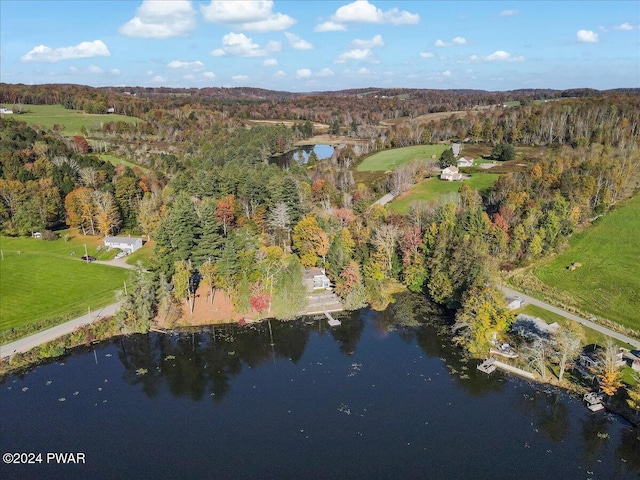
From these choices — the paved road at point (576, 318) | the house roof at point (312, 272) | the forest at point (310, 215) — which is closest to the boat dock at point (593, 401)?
the forest at point (310, 215)

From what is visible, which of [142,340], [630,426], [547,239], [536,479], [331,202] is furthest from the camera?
[331,202]

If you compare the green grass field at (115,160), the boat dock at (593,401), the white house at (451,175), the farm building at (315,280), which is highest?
the green grass field at (115,160)

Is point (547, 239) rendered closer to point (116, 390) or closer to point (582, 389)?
point (582, 389)

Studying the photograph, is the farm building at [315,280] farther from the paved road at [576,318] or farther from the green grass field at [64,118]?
the green grass field at [64,118]

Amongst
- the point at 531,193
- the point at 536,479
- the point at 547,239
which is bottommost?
the point at 536,479

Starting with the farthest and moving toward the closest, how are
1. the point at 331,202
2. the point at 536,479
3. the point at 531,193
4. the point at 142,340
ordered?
the point at 331,202 < the point at 531,193 < the point at 142,340 < the point at 536,479

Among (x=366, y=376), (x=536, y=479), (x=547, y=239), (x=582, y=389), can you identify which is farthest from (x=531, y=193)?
A: (x=536, y=479)

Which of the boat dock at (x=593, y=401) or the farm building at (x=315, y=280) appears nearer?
the boat dock at (x=593, y=401)

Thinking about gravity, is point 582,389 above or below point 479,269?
below
